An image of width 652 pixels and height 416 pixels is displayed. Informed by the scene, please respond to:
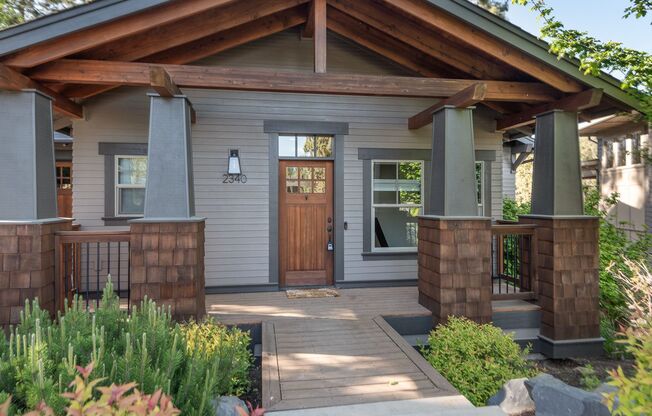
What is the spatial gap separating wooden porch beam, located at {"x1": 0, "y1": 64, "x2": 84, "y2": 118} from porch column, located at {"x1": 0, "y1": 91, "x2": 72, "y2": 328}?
0.35 ft

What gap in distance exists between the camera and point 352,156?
6168 mm

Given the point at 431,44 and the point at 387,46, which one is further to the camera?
the point at 387,46

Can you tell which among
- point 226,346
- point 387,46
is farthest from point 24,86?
point 387,46

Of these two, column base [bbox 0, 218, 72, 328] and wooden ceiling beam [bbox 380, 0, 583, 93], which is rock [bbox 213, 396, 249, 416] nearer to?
column base [bbox 0, 218, 72, 328]

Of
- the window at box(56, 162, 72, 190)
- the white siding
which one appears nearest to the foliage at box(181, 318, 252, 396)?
the white siding

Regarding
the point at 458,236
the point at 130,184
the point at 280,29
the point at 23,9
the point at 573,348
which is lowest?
the point at 573,348

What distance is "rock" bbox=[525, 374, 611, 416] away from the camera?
2.80 meters

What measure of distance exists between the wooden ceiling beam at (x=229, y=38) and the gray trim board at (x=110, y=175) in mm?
745

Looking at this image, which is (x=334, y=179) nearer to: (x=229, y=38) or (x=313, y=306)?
(x=313, y=306)

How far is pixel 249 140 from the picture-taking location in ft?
19.4

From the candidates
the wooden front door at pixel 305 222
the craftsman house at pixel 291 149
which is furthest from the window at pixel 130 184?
the wooden front door at pixel 305 222

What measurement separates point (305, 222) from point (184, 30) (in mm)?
3128

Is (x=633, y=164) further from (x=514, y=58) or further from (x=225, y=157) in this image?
(x=225, y=157)

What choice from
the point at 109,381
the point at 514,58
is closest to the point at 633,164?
the point at 514,58
